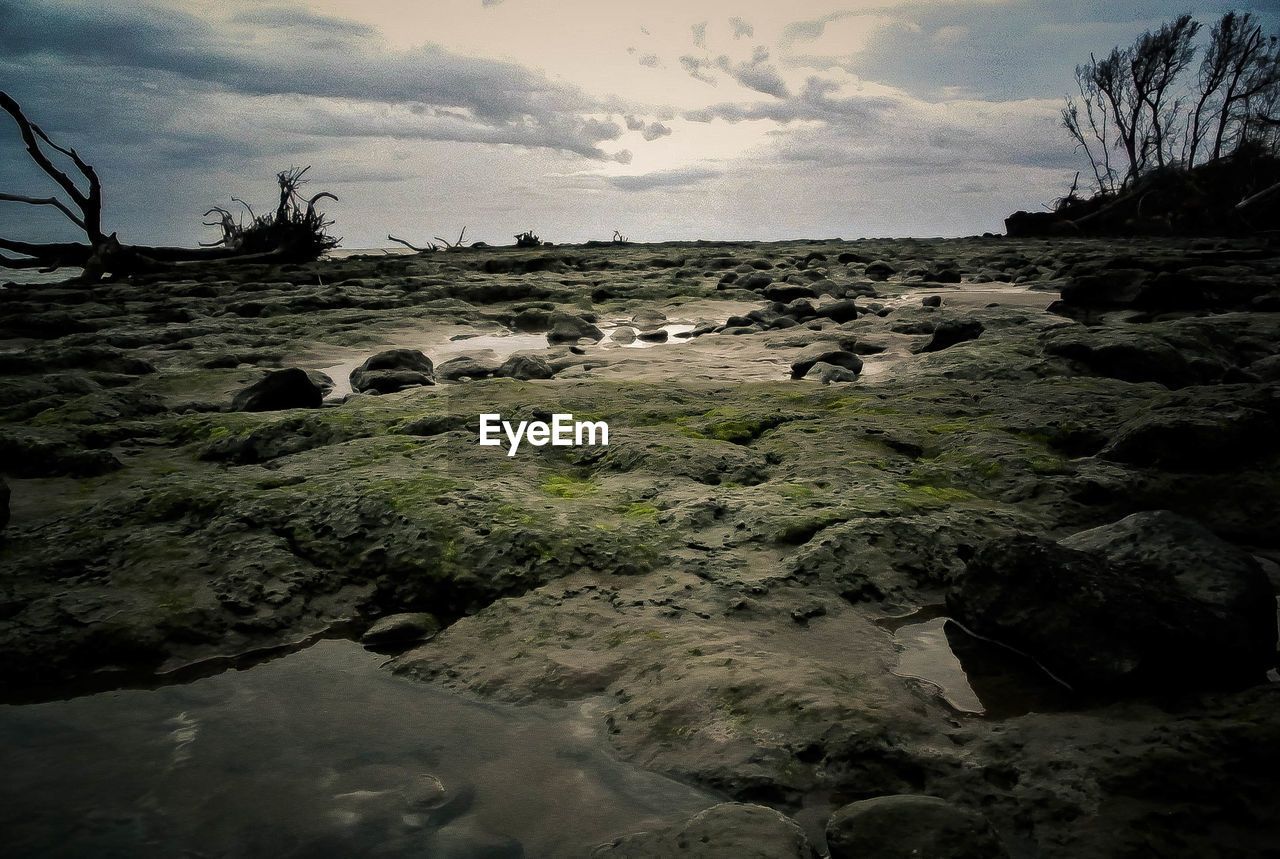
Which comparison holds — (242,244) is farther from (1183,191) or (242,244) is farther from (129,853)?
(1183,191)

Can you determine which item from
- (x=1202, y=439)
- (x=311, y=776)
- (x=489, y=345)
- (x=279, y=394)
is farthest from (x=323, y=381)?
(x=1202, y=439)

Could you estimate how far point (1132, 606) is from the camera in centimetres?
145

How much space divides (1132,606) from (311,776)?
154 cm

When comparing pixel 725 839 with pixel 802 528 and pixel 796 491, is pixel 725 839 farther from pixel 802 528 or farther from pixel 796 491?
pixel 796 491

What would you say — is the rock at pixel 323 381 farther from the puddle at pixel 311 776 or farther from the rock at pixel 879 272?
the rock at pixel 879 272

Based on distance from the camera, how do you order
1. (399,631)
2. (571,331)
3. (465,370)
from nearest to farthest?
(399,631) → (465,370) → (571,331)

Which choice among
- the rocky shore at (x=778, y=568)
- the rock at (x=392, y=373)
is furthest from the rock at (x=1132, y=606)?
the rock at (x=392, y=373)

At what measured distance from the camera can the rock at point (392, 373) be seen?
15.2 feet

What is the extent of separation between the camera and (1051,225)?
106 feet

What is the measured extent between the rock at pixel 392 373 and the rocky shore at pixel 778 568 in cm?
30

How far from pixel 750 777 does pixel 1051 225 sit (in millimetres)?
36765

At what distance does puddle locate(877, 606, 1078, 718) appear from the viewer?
149cm

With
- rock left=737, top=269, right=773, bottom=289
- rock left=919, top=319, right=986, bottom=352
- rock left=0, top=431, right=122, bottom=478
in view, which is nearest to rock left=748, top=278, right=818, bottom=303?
rock left=737, top=269, right=773, bottom=289

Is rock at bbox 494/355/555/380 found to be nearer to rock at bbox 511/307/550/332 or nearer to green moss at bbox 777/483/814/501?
green moss at bbox 777/483/814/501
